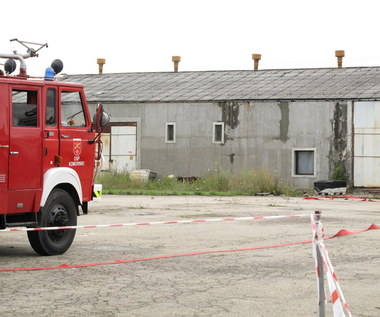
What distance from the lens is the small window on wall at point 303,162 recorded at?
129 ft

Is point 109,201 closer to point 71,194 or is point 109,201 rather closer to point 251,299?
point 71,194

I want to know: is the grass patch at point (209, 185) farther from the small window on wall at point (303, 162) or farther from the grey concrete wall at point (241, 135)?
the small window on wall at point (303, 162)

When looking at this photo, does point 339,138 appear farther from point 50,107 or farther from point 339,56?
point 50,107

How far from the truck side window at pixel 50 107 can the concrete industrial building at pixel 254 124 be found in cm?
2604

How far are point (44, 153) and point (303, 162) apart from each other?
27.6 metres

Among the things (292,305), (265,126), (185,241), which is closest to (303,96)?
(265,126)

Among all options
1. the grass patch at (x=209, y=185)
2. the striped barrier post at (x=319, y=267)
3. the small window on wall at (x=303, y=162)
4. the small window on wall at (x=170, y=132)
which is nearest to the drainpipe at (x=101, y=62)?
the small window on wall at (x=170, y=132)

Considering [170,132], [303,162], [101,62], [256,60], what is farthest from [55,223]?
[101,62]

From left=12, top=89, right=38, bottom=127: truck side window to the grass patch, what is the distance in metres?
20.3

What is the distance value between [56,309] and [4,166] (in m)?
4.04

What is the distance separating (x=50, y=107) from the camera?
13.2 m

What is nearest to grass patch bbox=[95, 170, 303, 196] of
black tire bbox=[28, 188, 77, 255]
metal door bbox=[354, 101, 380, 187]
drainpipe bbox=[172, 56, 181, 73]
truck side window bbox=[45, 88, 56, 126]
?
metal door bbox=[354, 101, 380, 187]

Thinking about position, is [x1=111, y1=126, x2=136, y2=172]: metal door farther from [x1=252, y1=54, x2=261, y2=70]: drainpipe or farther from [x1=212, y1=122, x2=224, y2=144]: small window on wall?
[x1=252, y1=54, x2=261, y2=70]: drainpipe

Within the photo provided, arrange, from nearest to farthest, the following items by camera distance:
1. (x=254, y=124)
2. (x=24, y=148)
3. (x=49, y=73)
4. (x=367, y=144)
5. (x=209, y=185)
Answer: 1. (x=24, y=148)
2. (x=49, y=73)
3. (x=209, y=185)
4. (x=367, y=144)
5. (x=254, y=124)
